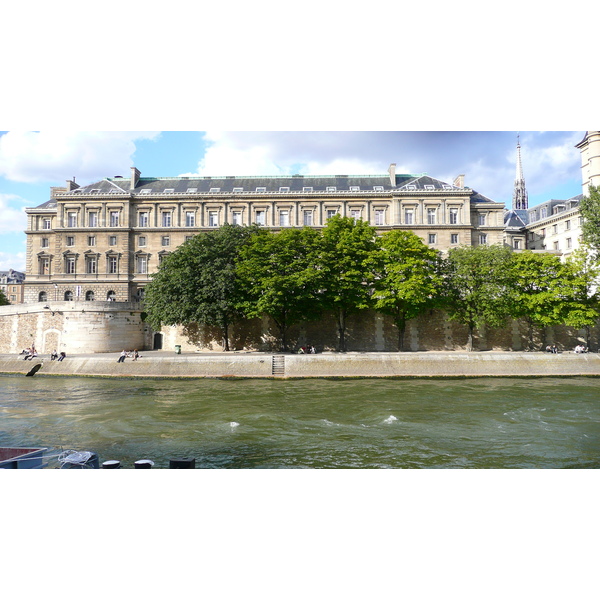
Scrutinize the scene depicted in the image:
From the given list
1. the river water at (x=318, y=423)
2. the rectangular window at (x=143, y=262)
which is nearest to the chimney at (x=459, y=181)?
the river water at (x=318, y=423)

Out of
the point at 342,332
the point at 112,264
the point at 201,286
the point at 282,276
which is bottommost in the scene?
the point at 342,332

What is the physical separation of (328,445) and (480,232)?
127ft

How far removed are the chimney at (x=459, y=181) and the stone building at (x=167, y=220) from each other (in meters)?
1.86

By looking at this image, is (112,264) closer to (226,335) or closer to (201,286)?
(201,286)

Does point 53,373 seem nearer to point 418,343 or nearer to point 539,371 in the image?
point 418,343

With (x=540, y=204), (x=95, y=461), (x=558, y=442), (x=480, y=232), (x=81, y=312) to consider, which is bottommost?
(x=558, y=442)

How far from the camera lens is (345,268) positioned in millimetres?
30547

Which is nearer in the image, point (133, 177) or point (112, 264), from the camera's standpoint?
point (112, 264)

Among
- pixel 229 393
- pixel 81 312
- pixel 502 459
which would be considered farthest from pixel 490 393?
pixel 81 312

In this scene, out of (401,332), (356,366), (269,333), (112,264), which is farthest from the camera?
(112,264)

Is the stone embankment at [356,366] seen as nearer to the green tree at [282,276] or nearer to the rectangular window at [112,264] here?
the green tree at [282,276]

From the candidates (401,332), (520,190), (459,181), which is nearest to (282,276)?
(401,332)

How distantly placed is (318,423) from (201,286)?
18.0 m

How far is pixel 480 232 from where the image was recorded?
148 ft
